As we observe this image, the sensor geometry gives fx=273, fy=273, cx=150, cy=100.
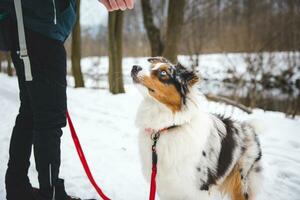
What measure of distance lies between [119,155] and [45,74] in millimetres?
2105

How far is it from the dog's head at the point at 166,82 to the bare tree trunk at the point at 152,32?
6786mm

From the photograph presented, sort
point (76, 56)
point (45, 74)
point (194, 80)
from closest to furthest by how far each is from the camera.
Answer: point (45, 74) < point (194, 80) < point (76, 56)

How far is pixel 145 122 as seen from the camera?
230 centimetres

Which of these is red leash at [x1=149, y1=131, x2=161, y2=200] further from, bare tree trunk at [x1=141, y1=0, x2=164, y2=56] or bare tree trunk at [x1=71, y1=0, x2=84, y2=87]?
bare tree trunk at [x1=71, y1=0, x2=84, y2=87]

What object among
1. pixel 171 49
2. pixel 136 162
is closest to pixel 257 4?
pixel 171 49

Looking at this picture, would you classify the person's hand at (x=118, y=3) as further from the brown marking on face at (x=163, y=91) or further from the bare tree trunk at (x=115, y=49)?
the bare tree trunk at (x=115, y=49)

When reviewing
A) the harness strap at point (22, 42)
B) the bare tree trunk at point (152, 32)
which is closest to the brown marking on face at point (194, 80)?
the harness strap at point (22, 42)

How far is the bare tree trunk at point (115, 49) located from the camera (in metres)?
8.64

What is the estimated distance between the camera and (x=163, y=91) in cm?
219

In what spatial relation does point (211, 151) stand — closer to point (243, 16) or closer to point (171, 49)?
point (171, 49)

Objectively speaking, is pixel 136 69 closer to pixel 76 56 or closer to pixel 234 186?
pixel 234 186

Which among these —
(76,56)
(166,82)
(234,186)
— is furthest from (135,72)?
(76,56)

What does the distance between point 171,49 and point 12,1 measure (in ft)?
17.8

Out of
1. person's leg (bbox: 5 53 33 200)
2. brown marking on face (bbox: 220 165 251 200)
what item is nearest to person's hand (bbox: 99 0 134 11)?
person's leg (bbox: 5 53 33 200)
